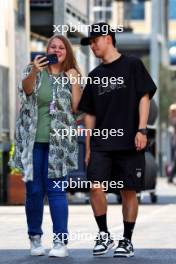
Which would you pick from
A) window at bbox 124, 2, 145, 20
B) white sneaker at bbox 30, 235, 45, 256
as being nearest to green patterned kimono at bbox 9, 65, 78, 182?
white sneaker at bbox 30, 235, 45, 256

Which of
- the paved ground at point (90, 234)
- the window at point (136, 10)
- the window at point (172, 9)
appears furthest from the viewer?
the window at point (136, 10)

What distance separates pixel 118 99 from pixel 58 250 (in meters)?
1.21

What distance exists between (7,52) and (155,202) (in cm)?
330

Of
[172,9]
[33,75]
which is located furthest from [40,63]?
[172,9]

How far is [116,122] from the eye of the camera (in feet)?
30.6

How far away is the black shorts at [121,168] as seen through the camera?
30.8 feet

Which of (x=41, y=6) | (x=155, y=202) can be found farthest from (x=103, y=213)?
(x=41, y=6)

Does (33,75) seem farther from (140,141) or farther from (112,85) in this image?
(140,141)

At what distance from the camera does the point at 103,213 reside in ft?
31.2

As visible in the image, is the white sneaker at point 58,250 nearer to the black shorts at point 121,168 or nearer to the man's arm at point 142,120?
the black shorts at point 121,168

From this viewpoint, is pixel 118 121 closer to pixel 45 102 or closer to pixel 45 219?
pixel 45 102

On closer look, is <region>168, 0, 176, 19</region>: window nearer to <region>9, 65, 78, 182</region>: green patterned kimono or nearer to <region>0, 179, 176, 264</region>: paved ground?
<region>0, 179, 176, 264</region>: paved ground

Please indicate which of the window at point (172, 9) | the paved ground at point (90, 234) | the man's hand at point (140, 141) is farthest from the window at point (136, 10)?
the man's hand at point (140, 141)

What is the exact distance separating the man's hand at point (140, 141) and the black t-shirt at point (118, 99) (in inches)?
3.2
